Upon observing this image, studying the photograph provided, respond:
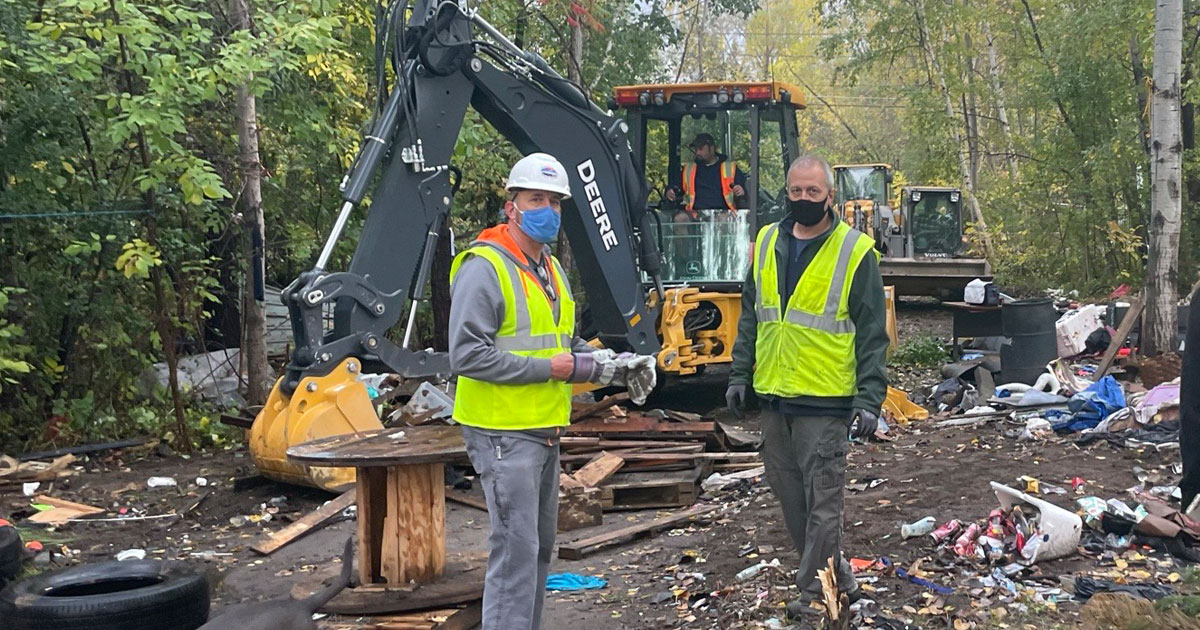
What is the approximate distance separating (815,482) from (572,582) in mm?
1996

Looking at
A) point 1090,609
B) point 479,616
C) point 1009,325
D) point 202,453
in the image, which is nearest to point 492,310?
point 479,616

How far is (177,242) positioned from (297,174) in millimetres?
2277

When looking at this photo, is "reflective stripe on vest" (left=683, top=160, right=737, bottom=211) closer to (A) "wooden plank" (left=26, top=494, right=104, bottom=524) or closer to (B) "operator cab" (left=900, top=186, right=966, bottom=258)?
(A) "wooden plank" (left=26, top=494, right=104, bottom=524)

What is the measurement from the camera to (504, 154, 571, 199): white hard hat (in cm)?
475

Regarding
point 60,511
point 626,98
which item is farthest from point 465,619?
point 626,98

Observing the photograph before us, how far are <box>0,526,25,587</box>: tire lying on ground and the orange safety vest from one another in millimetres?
7481

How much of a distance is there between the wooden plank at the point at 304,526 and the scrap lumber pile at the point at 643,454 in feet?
5.15

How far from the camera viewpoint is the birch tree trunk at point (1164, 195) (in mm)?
11758

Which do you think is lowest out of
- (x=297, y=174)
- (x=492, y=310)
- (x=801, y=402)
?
(x=801, y=402)

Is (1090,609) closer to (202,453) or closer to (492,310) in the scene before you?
(492,310)

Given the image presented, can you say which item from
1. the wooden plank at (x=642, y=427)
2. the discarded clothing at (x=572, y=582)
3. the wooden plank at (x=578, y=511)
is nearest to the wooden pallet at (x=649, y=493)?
the wooden plank at (x=578, y=511)

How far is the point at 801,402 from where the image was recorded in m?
5.14

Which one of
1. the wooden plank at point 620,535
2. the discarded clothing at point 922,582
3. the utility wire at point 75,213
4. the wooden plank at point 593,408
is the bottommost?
the wooden plank at point 620,535

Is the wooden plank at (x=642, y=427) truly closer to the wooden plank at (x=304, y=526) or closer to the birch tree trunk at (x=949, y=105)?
the wooden plank at (x=304, y=526)
